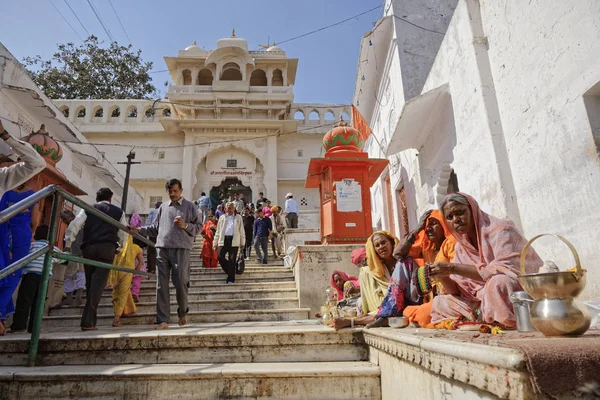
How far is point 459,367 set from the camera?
136cm

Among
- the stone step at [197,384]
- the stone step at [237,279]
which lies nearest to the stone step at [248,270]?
the stone step at [237,279]

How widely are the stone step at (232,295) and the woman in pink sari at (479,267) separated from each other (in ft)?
10.4

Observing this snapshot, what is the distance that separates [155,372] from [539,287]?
2.28 m

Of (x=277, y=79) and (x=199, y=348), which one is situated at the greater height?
(x=277, y=79)

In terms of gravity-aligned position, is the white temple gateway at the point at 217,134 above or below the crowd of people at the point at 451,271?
above

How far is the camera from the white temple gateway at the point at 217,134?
18.7 metres

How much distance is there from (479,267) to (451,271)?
20 centimetres

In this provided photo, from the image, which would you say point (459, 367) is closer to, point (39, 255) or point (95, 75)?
point (39, 255)

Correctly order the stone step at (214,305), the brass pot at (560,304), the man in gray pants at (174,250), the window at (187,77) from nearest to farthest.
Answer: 1. the brass pot at (560,304)
2. the man in gray pants at (174,250)
3. the stone step at (214,305)
4. the window at (187,77)

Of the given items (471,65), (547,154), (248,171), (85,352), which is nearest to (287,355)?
(85,352)

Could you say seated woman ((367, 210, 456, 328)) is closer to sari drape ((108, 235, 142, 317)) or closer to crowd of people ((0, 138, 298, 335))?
crowd of people ((0, 138, 298, 335))

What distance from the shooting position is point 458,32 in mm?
5125

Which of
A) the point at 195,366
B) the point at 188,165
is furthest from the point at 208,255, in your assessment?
the point at 188,165

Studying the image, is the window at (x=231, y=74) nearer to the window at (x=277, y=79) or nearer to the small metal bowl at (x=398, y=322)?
the window at (x=277, y=79)
